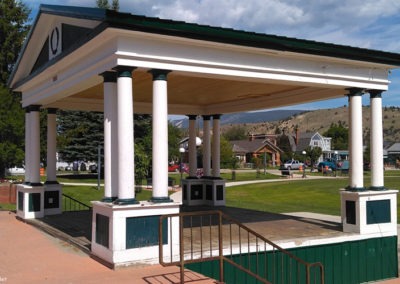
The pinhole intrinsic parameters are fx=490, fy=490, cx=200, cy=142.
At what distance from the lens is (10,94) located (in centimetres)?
2770

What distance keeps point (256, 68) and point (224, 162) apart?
54.1 metres

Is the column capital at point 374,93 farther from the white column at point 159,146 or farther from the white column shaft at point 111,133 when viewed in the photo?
the white column shaft at point 111,133

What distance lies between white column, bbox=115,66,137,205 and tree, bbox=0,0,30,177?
19.4 meters

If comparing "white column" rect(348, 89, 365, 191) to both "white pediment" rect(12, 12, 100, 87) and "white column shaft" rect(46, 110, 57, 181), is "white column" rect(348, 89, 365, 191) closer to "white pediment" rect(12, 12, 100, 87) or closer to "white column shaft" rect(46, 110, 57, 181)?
"white pediment" rect(12, 12, 100, 87)

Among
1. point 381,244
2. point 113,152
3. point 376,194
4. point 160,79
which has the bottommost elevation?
point 381,244

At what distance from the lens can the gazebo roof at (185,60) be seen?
827cm

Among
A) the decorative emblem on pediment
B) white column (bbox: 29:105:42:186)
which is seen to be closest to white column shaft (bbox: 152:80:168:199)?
the decorative emblem on pediment

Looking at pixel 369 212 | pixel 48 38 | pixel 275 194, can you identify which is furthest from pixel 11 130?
pixel 369 212

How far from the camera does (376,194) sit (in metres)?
11.1

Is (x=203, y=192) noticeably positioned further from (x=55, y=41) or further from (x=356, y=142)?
(x=55, y=41)

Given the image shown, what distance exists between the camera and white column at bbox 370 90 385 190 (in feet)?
37.1

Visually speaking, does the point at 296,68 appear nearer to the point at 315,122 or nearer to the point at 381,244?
the point at 381,244

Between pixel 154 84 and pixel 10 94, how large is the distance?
2164 cm

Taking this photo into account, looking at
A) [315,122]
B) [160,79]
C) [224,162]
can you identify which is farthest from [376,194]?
[315,122]
